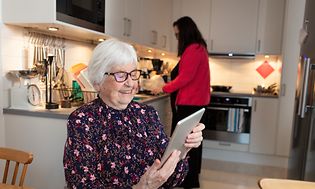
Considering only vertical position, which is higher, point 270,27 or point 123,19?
point 270,27

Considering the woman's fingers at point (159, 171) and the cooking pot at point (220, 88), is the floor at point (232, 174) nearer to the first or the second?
the cooking pot at point (220, 88)

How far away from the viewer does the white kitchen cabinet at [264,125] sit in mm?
3264

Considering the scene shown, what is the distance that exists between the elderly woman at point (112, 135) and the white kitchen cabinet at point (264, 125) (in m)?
2.41

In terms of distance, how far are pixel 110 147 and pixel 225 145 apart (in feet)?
8.67

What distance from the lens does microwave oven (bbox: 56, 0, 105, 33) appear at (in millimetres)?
1623

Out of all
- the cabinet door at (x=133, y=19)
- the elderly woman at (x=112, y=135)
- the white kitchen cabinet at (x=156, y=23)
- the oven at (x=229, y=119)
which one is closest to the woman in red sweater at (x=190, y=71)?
the cabinet door at (x=133, y=19)

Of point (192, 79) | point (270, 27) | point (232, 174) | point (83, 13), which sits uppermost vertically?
point (270, 27)

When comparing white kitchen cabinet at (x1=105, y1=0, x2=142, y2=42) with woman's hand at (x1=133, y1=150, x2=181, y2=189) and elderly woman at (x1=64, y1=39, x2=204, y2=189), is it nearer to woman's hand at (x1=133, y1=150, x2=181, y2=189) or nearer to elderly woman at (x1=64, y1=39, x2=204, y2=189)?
elderly woman at (x1=64, y1=39, x2=204, y2=189)

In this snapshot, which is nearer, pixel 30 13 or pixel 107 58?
pixel 107 58

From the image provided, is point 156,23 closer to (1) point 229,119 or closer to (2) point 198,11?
(2) point 198,11

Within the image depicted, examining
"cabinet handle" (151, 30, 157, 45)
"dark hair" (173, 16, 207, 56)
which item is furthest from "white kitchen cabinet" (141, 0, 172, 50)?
"dark hair" (173, 16, 207, 56)

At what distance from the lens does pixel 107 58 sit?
1.04 metres

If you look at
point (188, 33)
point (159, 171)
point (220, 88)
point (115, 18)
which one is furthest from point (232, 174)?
point (159, 171)

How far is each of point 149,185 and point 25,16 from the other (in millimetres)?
1252
